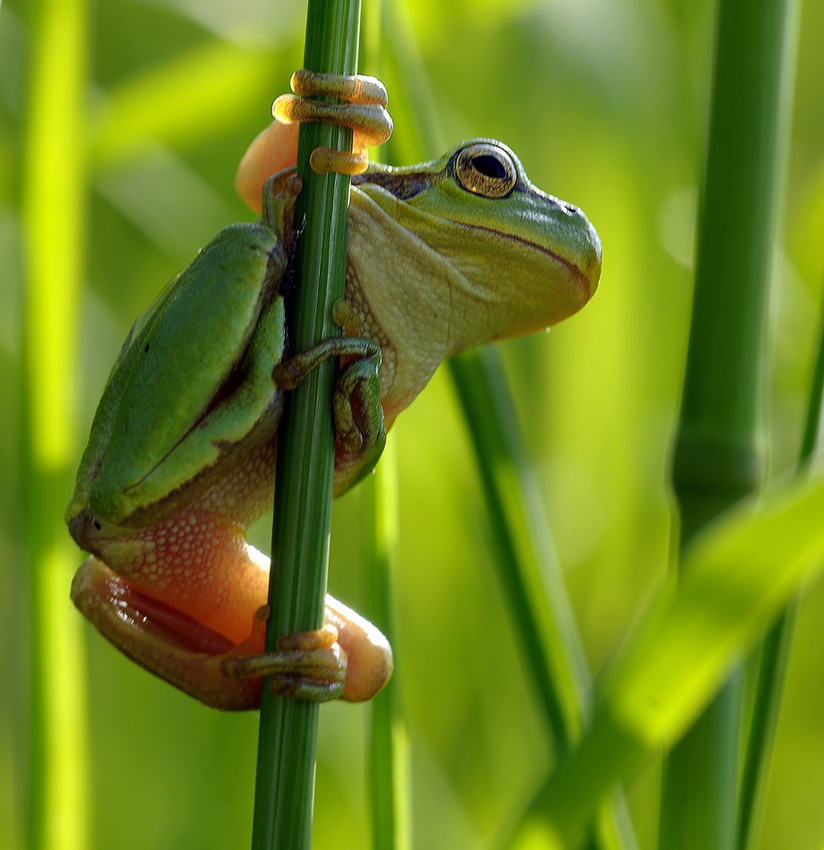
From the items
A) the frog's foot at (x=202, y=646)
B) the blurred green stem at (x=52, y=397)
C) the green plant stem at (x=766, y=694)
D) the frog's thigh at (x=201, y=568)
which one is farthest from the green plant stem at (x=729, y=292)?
the blurred green stem at (x=52, y=397)

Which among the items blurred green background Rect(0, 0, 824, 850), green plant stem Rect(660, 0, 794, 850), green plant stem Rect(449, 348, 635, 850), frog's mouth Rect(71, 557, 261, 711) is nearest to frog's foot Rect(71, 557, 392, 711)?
frog's mouth Rect(71, 557, 261, 711)

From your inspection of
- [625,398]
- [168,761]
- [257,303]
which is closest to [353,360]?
[257,303]

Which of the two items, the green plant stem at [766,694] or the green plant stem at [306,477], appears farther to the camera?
the green plant stem at [766,694]

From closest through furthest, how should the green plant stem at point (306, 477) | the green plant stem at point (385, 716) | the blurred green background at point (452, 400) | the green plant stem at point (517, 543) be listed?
the green plant stem at point (306, 477)
the green plant stem at point (385, 716)
the green plant stem at point (517, 543)
the blurred green background at point (452, 400)

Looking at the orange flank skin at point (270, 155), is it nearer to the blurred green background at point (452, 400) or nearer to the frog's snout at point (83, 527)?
the frog's snout at point (83, 527)

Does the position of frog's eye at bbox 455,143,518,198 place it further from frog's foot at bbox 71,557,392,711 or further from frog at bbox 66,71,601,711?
frog's foot at bbox 71,557,392,711

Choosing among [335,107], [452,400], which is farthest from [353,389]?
[452,400]
